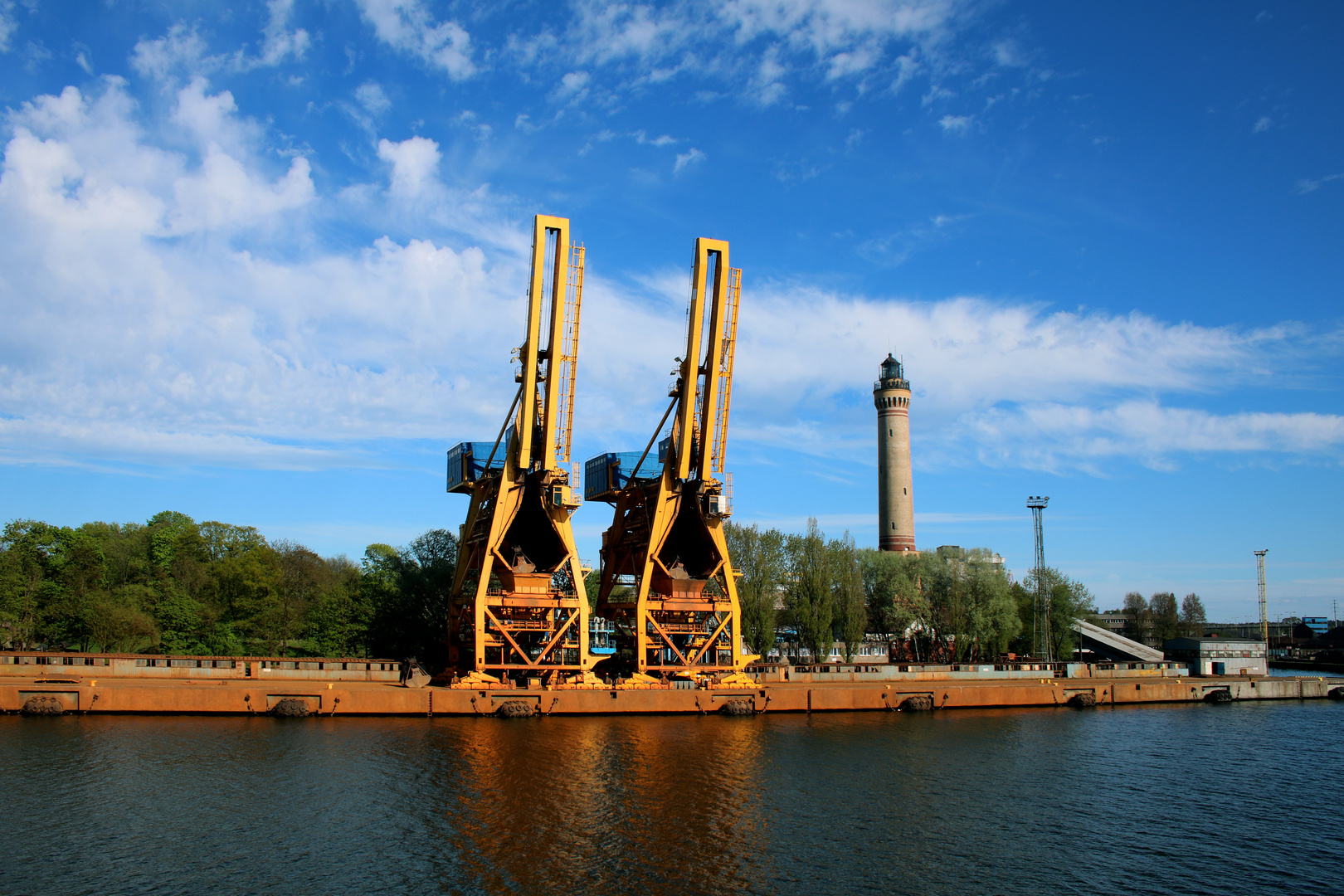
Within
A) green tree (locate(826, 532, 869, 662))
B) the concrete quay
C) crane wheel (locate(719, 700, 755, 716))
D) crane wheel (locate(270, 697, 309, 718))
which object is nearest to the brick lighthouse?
green tree (locate(826, 532, 869, 662))

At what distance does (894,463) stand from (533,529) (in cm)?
5905

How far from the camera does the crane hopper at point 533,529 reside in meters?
44.7

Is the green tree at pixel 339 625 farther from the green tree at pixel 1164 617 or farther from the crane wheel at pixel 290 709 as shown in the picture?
the green tree at pixel 1164 617

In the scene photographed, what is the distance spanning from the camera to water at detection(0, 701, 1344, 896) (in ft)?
60.1

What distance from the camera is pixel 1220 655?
246 feet

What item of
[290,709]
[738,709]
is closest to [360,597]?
[290,709]

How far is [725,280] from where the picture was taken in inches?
1897

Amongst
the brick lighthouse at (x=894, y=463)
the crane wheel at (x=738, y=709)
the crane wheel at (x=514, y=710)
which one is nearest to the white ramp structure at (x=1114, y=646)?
the brick lighthouse at (x=894, y=463)

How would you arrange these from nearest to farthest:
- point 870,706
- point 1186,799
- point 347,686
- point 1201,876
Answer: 1. point 1201,876
2. point 1186,799
3. point 347,686
4. point 870,706

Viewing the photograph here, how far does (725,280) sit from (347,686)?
93.5 ft

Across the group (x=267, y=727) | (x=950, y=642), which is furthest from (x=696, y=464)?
(x=950, y=642)

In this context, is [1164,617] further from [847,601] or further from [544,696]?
[544,696]

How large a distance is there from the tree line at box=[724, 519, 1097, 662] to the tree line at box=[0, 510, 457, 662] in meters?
23.4

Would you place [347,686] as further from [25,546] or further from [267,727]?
[25,546]
